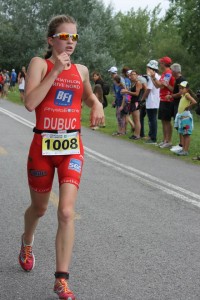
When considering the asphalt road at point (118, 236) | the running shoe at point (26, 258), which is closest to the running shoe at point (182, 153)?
the asphalt road at point (118, 236)

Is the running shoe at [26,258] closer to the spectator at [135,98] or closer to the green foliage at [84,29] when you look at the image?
Result: the spectator at [135,98]

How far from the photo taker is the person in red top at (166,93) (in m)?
12.9

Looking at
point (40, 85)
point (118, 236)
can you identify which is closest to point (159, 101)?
point (118, 236)

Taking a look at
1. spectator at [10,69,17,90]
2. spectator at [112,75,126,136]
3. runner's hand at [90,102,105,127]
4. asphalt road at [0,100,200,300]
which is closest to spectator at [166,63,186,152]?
asphalt road at [0,100,200,300]

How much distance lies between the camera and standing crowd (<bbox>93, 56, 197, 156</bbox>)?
40.1 ft

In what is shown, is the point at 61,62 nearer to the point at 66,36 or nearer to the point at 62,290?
the point at 66,36

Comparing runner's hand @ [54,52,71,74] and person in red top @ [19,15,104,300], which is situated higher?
runner's hand @ [54,52,71,74]

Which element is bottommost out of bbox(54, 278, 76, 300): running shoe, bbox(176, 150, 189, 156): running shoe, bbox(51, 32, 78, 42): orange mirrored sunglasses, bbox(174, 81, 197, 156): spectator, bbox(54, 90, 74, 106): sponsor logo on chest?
bbox(176, 150, 189, 156): running shoe

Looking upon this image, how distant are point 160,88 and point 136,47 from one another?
84102mm

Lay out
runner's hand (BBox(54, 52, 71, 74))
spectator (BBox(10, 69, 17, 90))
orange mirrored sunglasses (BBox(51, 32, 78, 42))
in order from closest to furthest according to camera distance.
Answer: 1. runner's hand (BBox(54, 52, 71, 74))
2. orange mirrored sunglasses (BBox(51, 32, 78, 42))
3. spectator (BBox(10, 69, 17, 90))

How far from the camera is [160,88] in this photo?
13305 mm

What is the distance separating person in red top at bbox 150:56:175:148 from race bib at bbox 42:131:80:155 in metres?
8.97

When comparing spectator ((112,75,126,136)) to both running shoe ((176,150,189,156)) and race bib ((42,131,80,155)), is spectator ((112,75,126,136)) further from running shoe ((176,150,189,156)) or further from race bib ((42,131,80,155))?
race bib ((42,131,80,155))

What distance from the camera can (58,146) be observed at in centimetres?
411
